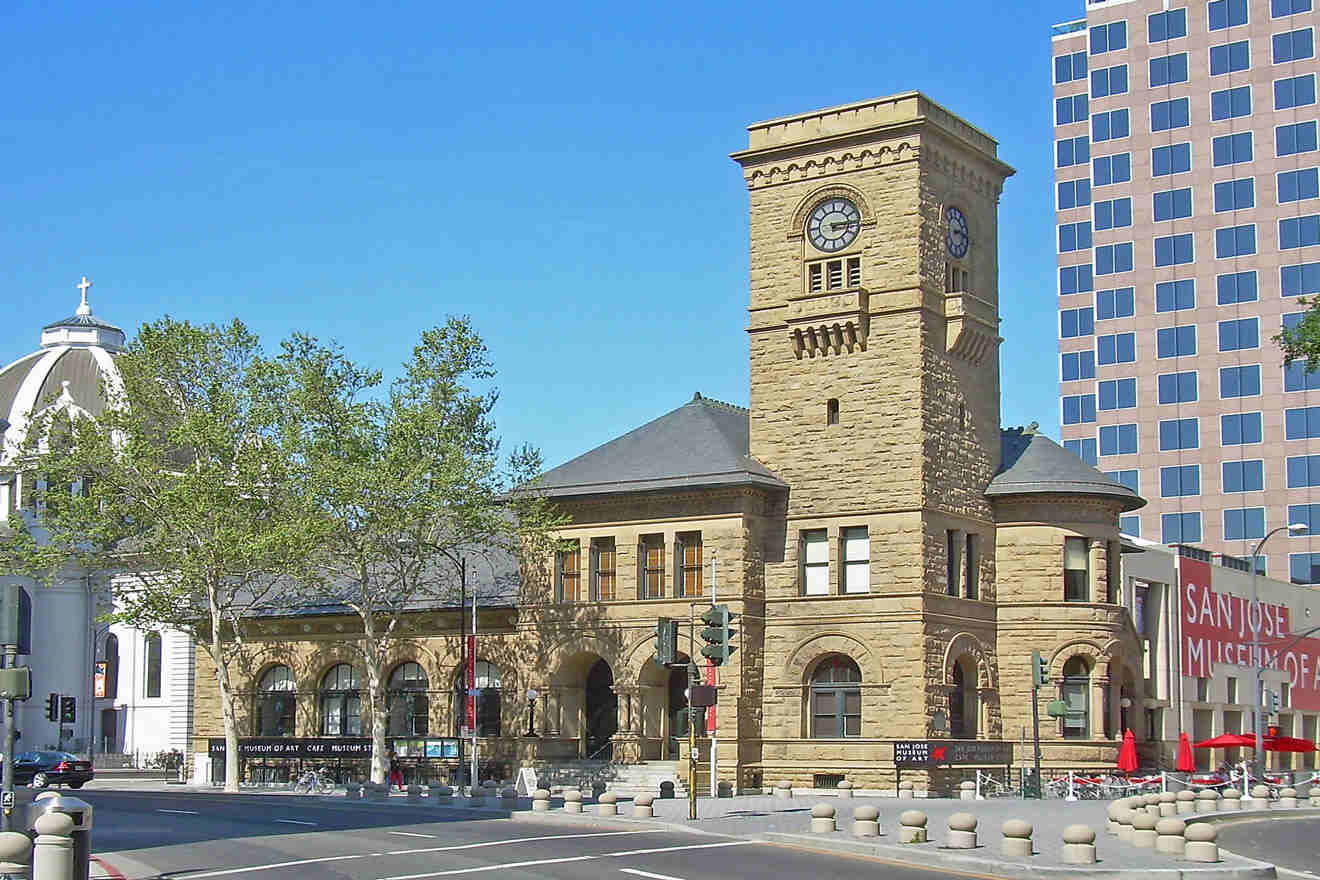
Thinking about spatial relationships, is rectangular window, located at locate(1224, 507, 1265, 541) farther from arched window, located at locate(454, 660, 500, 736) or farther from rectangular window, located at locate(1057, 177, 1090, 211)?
arched window, located at locate(454, 660, 500, 736)

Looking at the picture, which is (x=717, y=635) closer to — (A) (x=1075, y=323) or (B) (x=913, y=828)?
(B) (x=913, y=828)

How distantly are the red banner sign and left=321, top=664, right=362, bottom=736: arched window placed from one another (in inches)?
1261

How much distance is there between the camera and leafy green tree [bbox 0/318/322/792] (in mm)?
59031

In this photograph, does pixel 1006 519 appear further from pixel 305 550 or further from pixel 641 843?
pixel 641 843

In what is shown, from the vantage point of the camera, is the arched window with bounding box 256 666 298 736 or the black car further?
the arched window with bounding box 256 666 298 736

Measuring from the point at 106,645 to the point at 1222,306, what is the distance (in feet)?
225

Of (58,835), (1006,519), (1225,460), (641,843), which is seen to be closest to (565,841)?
(641,843)

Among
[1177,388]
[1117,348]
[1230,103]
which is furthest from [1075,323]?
[1230,103]

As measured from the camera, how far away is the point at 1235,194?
357ft

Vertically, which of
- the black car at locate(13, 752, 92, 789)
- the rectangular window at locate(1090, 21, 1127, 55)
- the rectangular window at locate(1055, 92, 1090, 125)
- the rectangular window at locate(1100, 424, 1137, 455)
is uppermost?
the rectangular window at locate(1090, 21, 1127, 55)

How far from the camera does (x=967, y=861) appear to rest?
28.6m

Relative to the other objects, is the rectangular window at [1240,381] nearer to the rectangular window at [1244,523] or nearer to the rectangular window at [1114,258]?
the rectangular window at [1244,523]

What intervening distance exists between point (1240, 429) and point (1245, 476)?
2.89 meters

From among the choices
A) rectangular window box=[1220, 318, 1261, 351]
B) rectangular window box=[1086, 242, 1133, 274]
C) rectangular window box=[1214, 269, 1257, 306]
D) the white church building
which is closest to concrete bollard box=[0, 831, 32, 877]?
the white church building
